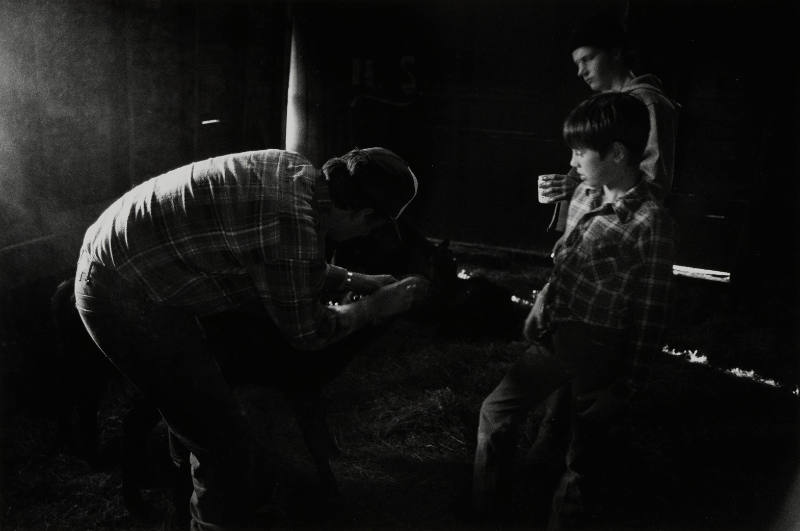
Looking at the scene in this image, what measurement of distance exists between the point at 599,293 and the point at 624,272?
134 mm

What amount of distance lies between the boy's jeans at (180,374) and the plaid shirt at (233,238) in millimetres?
71

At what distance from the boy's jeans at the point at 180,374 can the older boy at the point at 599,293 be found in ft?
3.66

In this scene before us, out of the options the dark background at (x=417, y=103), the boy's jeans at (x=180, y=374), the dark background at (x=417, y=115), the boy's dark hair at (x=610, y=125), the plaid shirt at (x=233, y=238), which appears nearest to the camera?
the plaid shirt at (x=233, y=238)

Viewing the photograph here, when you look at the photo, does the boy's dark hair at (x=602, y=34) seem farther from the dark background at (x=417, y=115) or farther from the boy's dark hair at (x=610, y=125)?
the dark background at (x=417, y=115)

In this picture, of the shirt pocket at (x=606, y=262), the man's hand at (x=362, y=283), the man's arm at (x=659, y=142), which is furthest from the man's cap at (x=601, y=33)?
the man's hand at (x=362, y=283)

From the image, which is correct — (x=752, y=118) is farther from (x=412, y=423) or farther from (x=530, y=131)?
(x=412, y=423)

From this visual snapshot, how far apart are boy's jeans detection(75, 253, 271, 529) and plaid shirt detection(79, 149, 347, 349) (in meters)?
0.07

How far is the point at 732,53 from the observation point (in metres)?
7.01

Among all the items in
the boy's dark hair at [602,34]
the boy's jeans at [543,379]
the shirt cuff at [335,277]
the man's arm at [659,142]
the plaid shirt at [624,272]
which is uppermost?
the boy's dark hair at [602,34]

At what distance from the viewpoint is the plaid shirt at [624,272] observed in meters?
2.56

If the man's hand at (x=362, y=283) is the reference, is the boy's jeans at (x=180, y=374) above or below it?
below

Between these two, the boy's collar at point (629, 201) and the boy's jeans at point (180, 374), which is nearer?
the boy's jeans at point (180, 374)

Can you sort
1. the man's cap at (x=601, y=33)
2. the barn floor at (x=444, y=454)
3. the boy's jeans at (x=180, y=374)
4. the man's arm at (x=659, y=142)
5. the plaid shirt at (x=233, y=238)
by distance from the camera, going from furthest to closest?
the man's cap at (x=601, y=33)
the man's arm at (x=659, y=142)
the barn floor at (x=444, y=454)
the boy's jeans at (x=180, y=374)
the plaid shirt at (x=233, y=238)

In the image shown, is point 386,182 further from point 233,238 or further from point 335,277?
point 335,277
